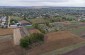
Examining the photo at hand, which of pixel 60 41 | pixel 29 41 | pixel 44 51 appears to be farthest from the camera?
pixel 60 41

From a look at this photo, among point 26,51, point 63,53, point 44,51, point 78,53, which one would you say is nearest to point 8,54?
point 26,51

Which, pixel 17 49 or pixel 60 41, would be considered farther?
pixel 60 41

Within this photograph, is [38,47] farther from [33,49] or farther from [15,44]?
[15,44]

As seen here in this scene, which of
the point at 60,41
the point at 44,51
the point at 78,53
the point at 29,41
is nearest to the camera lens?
the point at 78,53

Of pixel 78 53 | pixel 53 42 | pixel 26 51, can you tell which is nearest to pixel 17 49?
pixel 26 51

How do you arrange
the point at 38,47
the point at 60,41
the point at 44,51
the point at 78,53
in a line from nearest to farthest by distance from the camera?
the point at 78,53 → the point at 44,51 → the point at 38,47 → the point at 60,41

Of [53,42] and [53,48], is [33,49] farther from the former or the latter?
[53,42]

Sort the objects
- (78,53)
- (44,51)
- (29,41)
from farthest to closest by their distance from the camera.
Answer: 1. (29,41)
2. (44,51)
3. (78,53)

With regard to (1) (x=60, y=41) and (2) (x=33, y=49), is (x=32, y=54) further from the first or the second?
(1) (x=60, y=41)

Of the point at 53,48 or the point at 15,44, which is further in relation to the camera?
the point at 15,44
